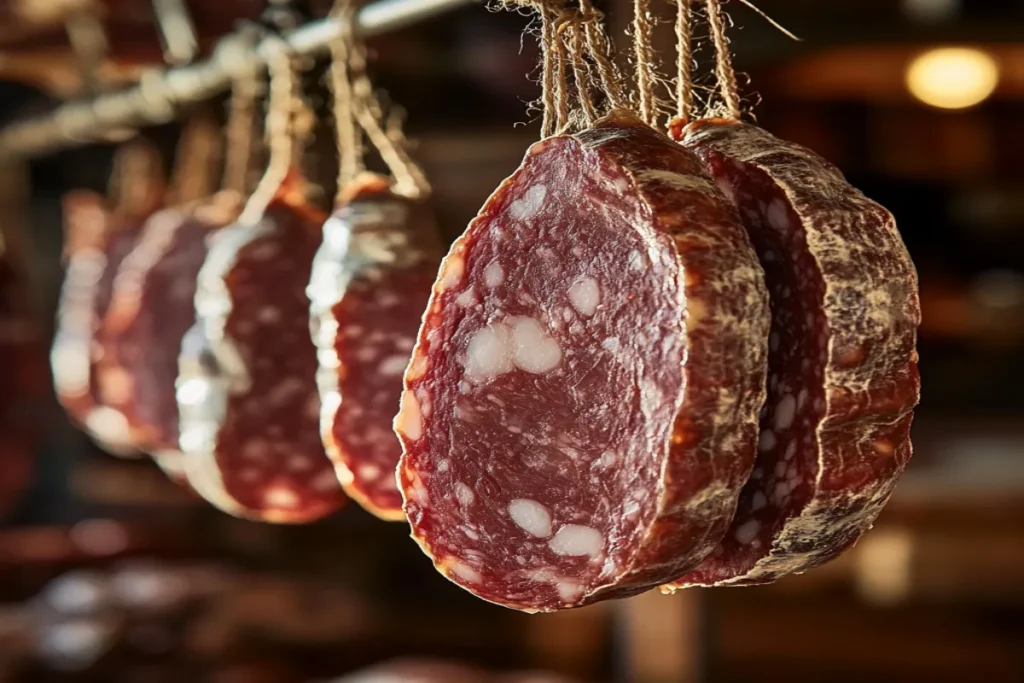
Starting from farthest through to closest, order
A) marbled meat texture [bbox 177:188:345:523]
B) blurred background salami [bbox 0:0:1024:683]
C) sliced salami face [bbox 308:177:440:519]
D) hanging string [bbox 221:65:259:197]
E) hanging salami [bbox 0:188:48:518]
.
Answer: blurred background salami [bbox 0:0:1024:683], hanging salami [bbox 0:188:48:518], hanging string [bbox 221:65:259:197], marbled meat texture [bbox 177:188:345:523], sliced salami face [bbox 308:177:440:519]

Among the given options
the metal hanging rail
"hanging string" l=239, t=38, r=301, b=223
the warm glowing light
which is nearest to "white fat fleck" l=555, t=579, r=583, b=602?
the metal hanging rail

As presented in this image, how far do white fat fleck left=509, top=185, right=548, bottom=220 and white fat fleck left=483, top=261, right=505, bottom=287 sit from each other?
0.12 feet

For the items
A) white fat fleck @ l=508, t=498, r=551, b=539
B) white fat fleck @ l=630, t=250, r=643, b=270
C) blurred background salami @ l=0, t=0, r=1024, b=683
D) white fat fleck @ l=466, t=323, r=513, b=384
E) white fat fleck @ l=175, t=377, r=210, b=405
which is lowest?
blurred background salami @ l=0, t=0, r=1024, b=683

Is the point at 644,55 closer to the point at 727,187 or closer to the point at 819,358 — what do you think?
the point at 727,187

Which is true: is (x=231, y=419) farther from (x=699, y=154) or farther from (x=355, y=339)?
(x=699, y=154)

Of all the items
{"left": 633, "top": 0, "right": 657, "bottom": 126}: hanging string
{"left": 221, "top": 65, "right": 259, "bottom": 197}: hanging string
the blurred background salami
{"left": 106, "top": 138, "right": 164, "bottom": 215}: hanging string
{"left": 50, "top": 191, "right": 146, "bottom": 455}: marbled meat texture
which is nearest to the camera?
{"left": 633, "top": 0, "right": 657, "bottom": 126}: hanging string

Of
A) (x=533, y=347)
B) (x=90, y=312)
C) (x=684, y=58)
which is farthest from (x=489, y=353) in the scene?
(x=90, y=312)

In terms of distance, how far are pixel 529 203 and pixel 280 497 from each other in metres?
0.55

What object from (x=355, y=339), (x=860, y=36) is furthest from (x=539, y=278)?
(x=860, y=36)

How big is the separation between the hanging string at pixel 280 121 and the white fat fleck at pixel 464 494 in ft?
1.72

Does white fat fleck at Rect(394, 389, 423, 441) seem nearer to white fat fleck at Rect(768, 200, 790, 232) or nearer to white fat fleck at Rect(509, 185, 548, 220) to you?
white fat fleck at Rect(509, 185, 548, 220)

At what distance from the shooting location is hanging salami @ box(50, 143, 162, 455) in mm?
1890

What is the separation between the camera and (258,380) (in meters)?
1.21

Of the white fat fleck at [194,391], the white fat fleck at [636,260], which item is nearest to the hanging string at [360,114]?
the white fat fleck at [194,391]
